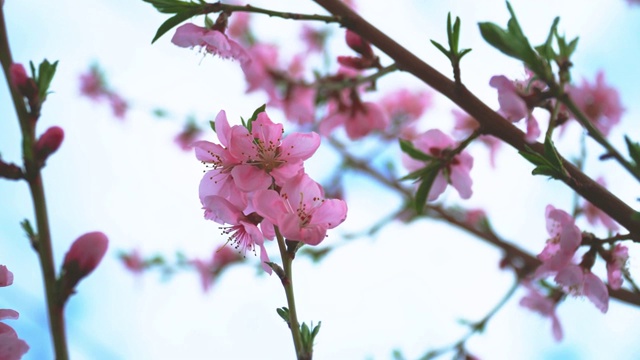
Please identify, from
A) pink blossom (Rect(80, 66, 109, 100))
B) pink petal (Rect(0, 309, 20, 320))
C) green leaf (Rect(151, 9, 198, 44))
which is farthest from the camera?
pink blossom (Rect(80, 66, 109, 100))

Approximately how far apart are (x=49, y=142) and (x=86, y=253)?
0.64ft

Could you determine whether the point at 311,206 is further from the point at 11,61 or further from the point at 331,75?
the point at 331,75

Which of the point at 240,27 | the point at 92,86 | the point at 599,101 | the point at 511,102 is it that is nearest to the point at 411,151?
the point at 511,102

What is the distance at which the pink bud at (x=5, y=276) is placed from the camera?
0.88 metres

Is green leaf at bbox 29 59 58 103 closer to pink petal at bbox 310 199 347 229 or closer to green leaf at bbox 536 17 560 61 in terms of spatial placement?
pink petal at bbox 310 199 347 229

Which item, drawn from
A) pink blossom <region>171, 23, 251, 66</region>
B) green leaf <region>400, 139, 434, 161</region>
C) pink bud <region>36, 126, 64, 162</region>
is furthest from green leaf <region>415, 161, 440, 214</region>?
pink bud <region>36, 126, 64, 162</region>

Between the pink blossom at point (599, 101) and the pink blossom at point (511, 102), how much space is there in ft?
3.64

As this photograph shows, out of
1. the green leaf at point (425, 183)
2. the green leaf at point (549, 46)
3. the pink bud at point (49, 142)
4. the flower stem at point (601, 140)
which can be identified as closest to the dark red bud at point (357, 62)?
the green leaf at point (425, 183)

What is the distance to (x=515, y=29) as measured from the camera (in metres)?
0.84

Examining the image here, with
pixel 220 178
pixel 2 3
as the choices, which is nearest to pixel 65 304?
pixel 220 178

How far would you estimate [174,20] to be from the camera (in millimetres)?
1087

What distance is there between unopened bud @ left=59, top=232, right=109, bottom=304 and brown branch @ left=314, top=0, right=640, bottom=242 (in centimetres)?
58

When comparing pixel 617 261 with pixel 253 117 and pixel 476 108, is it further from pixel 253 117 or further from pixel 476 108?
pixel 253 117

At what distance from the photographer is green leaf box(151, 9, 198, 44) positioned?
108cm
